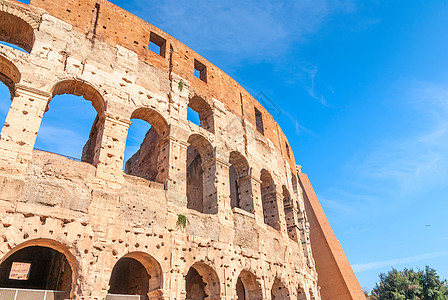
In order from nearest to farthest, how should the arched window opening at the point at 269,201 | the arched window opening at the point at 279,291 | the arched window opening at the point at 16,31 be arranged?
the arched window opening at the point at 16,31 < the arched window opening at the point at 279,291 < the arched window opening at the point at 269,201

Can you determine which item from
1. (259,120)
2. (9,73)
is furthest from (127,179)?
(259,120)

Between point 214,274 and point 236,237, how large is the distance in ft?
4.82

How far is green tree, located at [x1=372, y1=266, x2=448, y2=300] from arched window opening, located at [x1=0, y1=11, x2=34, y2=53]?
950 inches

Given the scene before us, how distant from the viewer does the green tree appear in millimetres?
21141

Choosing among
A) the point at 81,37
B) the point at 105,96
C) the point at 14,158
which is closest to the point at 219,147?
the point at 105,96

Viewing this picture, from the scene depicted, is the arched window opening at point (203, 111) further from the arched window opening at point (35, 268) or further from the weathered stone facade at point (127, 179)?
the arched window opening at point (35, 268)

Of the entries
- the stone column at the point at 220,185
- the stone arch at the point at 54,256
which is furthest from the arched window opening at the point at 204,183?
→ the stone arch at the point at 54,256

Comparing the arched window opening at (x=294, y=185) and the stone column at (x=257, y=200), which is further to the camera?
the arched window opening at (x=294, y=185)

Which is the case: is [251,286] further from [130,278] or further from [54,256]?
[54,256]

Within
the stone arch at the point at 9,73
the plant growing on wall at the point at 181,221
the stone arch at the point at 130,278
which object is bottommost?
the stone arch at the point at 130,278

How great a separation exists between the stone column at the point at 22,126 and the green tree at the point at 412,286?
75.4ft

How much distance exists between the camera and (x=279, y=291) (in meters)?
11.7

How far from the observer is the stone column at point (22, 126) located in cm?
670

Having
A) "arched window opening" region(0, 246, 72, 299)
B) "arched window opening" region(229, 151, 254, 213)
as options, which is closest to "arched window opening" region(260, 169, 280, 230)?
"arched window opening" region(229, 151, 254, 213)
